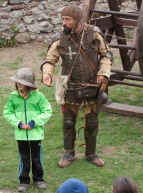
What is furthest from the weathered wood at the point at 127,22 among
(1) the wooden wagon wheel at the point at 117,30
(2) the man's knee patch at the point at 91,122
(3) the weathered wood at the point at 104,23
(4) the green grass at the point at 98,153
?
(2) the man's knee patch at the point at 91,122

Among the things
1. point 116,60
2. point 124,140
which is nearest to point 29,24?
point 116,60

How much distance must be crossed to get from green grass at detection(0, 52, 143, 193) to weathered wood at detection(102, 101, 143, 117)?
2.6 inches

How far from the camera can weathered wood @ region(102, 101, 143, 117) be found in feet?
26.9

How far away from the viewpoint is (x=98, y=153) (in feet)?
22.6

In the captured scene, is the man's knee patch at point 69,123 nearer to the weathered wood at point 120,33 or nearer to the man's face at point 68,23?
the man's face at point 68,23

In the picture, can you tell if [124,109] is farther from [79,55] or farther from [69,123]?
[79,55]

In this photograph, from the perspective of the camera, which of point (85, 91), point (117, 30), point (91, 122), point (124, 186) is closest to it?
point (124, 186)

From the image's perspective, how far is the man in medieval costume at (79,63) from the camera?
6023 millimetres

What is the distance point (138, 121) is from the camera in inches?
317

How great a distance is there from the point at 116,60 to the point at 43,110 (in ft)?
19.2

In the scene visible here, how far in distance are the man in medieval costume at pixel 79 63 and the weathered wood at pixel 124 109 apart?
1.86 m

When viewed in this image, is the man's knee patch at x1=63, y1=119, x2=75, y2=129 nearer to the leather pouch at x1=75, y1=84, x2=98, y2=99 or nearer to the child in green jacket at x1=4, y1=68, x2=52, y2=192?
the leather pouch at x1=75, y1=84, x2=98, y2=99

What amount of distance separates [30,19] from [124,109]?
4.65m

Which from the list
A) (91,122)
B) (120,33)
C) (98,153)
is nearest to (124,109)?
(120,33)
